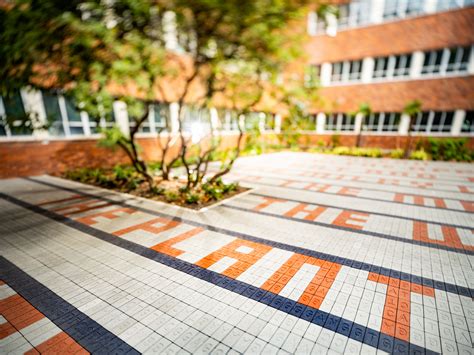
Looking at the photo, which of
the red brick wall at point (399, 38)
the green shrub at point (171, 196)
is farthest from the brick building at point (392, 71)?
the green shrub at point (171, 196)

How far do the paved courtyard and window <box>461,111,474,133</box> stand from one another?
15513 millimetres

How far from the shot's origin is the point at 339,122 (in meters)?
22.9

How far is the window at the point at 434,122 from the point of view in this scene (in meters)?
19.1

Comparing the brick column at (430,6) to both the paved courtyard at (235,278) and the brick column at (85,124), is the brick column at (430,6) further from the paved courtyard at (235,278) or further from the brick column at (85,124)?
the brick column at (85,124)

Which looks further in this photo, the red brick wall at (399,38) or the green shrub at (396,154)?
the green shrub at (396,154)

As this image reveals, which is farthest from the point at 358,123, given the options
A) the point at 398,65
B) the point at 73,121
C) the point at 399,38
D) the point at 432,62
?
the point at 73,121

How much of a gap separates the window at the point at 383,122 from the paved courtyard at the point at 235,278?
15.3 meters

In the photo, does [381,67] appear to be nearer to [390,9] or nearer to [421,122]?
[390,9]

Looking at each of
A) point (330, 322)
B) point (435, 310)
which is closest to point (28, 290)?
point (330, 322)

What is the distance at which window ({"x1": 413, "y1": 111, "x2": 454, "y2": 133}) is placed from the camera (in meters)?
19.1

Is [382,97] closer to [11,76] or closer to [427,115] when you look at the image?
[427,115]

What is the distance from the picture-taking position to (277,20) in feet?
9.96

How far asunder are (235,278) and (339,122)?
73.4ft

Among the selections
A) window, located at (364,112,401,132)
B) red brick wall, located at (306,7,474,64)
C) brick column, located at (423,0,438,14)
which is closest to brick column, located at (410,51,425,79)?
red brick wall, located at (306,7,474,64)
